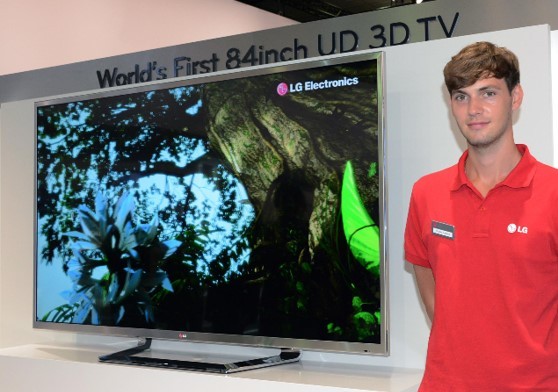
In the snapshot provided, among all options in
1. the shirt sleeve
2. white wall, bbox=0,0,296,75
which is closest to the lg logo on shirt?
the shirt sleeve

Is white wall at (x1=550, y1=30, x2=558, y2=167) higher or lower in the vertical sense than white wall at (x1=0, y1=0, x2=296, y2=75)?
lower

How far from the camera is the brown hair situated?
6.43ft

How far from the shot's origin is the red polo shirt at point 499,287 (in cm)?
189

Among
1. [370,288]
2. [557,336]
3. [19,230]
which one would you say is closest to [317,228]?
[370,288]

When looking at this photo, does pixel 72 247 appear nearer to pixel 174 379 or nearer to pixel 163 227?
pixel 163 227

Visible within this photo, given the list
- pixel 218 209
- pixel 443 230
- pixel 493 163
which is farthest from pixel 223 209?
pixel 493 163

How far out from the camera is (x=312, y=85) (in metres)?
2.94

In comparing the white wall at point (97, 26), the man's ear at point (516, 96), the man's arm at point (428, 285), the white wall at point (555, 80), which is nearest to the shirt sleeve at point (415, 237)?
the man's arm at point (428, 285)

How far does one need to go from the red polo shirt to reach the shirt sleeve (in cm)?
14

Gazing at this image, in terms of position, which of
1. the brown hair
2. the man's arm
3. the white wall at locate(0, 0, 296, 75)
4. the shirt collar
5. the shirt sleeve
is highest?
the white wall at locate(0, 0, 296, 75)

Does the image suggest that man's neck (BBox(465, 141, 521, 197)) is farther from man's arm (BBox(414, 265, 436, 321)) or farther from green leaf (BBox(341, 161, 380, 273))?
green leaf (BBox(341, 161, 380, 273))

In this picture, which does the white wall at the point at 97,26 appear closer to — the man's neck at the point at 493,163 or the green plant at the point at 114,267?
the green plant at the point at 114,267

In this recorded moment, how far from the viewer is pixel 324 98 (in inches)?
115

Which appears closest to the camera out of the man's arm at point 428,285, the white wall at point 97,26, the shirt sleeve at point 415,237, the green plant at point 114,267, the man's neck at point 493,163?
the man's neck at point 493,163
